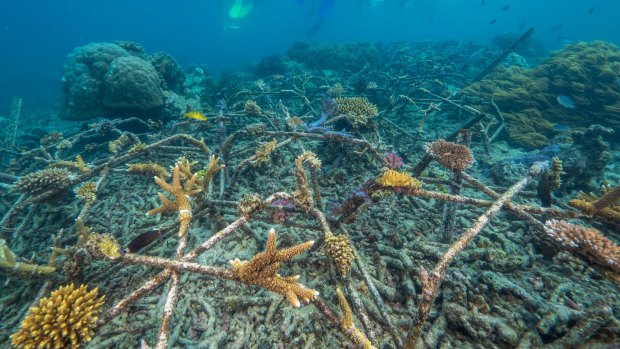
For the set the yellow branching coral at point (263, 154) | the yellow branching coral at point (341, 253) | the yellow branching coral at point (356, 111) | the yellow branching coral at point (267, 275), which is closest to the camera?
the yellow branching coral at point (267, 275)

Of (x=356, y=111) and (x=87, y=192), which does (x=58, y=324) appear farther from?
(x=356, y=111)

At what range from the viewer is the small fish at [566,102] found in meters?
8.55

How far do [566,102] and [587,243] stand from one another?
29.2ft

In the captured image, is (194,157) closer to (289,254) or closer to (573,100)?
(289,254)

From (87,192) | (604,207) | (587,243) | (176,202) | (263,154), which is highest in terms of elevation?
(87,192)

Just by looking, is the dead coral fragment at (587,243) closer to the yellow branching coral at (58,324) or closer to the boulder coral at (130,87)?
the yellow branching coral at (58,324)

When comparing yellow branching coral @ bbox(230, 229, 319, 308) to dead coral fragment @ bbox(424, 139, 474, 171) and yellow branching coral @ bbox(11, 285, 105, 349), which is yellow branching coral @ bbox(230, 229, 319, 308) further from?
dead coral fragment @ bbox(424, 139, 474, 171)

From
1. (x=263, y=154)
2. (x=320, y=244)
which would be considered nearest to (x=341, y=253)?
(x=320, y=244)

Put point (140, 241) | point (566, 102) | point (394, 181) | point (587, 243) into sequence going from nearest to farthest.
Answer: point (587, 243) → point (394, 181) → point (140, 241) → point (566, 102)

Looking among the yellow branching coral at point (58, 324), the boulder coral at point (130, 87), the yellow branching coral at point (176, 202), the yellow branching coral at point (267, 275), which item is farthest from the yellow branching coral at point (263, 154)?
the boulder coral at point (130, 87)

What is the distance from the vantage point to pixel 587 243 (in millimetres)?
2494

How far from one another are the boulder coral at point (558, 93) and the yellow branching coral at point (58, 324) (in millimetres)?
10133

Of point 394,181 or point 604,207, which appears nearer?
point 394,181

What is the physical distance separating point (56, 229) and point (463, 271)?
6196 millimetres
